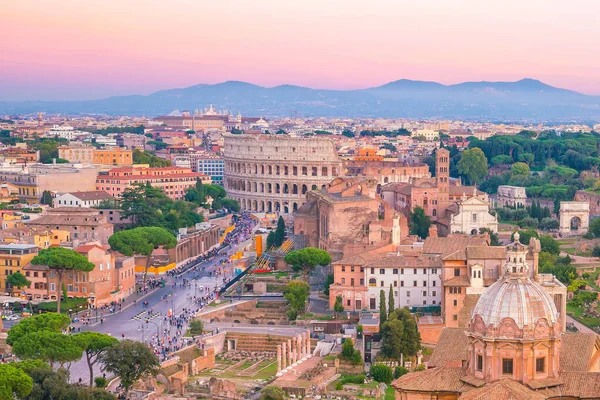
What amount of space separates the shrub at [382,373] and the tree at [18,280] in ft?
61.6

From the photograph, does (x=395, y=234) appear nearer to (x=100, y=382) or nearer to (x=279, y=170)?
(x=100, y=382)

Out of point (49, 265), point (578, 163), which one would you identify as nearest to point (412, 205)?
point (49, 265)

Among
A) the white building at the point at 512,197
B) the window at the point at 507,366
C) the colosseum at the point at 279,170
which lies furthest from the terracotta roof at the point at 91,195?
the window at the point at 507,366

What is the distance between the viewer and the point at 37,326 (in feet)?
134

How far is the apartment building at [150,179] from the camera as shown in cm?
8706

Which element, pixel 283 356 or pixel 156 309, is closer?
pixel 283 356

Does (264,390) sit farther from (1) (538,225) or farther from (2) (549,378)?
(1) (538,225)

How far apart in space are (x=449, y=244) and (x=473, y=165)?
56.9 metres

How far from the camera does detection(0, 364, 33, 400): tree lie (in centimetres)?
3276

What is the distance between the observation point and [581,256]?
65.9 meters

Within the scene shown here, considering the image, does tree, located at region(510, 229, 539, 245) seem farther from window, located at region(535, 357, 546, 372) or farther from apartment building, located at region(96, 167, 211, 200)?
window, located at region(535, 357, 546, 372)

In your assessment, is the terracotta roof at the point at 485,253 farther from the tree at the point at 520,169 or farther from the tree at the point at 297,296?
the tree at the point at 520,169

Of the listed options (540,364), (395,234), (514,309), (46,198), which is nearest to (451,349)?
(540,364)

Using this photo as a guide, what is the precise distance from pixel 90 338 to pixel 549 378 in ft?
55.1
